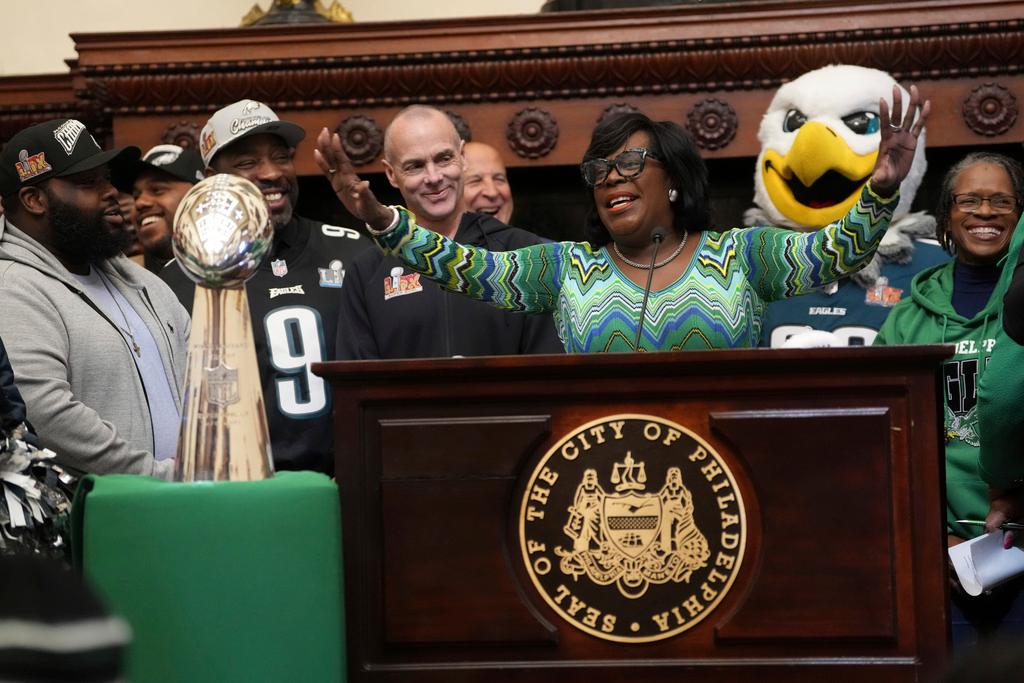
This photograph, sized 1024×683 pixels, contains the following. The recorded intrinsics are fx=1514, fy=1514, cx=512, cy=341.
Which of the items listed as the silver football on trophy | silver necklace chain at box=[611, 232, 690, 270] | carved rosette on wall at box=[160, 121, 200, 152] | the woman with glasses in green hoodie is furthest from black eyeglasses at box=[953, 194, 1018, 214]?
carved rosette on wall at box=[160, 121, 200, 152]

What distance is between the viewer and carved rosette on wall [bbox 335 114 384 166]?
17.0 ft

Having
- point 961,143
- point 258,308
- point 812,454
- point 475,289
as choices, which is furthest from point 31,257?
point 961,143

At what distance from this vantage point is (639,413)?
7.64ft

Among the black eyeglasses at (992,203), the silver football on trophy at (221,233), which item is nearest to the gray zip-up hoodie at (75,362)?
the silver football on trophy at (221,233)

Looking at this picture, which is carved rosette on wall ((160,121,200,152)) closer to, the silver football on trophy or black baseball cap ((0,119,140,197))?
black baseball cap ((0,119,140,197))

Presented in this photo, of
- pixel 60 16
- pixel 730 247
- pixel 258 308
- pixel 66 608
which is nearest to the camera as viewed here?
pixel 66 608

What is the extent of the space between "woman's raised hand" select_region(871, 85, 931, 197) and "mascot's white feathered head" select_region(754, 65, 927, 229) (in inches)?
75.1

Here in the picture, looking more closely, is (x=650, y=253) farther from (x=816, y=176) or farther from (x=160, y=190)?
(x=160, y=190)

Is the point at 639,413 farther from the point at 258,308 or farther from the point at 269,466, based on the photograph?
the point at 258,308

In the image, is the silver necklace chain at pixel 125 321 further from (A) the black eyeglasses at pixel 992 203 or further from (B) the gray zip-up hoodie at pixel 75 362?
(A) the black eyeglasses at pixel 992 203

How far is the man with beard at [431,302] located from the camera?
12.6 feet

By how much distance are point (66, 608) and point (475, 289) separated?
6.07 feet

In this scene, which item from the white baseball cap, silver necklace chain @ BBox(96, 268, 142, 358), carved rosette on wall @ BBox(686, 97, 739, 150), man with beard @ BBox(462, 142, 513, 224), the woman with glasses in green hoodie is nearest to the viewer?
the woman with glasses in green hoodie

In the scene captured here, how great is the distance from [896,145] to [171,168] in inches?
104
